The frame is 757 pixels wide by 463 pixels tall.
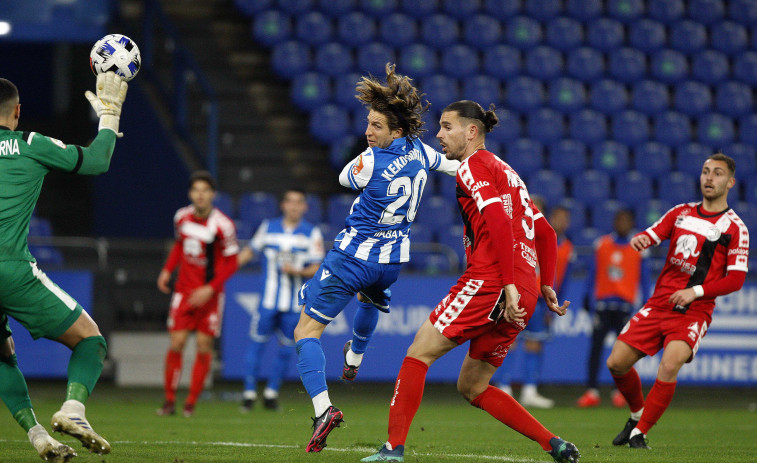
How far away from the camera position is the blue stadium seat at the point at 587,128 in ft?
54.2

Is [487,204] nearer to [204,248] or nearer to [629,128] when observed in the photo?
[204,248]

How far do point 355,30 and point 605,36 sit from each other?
466 centimetres

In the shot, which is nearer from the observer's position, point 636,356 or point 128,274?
point 636,356

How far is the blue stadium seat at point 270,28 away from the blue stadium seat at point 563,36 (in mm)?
4783

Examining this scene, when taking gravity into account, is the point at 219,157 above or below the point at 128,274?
above

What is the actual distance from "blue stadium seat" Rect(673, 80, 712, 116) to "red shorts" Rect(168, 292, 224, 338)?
10.8 metres

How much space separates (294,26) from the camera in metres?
17.2

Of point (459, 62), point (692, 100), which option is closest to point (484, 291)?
point (459, 62)

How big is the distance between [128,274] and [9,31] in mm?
5720

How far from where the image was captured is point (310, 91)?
1611 cm

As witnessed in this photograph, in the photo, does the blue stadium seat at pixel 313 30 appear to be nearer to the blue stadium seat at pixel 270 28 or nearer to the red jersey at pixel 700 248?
the blue stadium seat at pixel 270 28

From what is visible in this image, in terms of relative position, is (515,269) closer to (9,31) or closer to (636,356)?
(636,356)

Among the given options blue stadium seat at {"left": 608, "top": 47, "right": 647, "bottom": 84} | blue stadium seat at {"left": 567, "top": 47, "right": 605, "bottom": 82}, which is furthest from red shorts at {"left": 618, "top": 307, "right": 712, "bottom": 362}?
blue stadium seat at {"left": 608, "top": 47, "right": 647, "bottom": 84}

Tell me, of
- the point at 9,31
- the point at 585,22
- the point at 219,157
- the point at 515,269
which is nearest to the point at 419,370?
the point at 515,269
